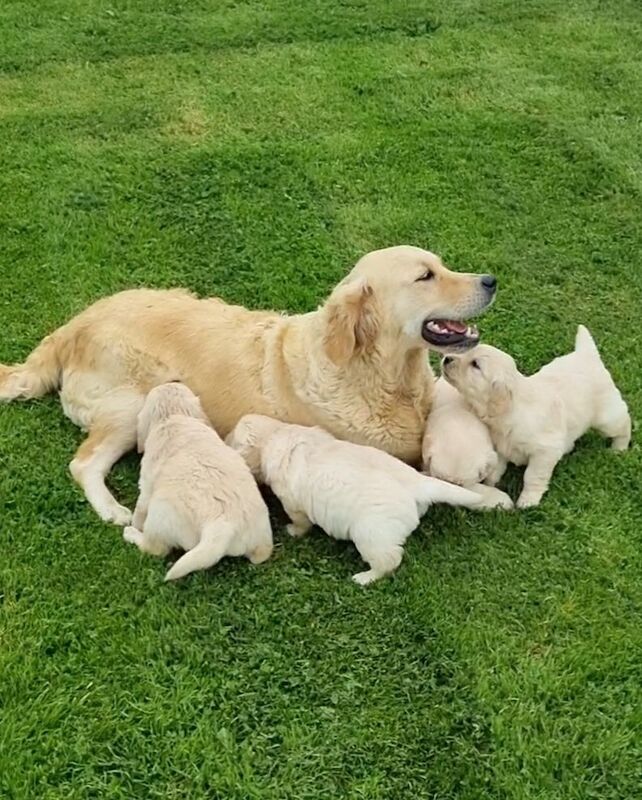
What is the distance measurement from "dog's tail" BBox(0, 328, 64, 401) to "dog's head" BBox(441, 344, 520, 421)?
1633 millimetres

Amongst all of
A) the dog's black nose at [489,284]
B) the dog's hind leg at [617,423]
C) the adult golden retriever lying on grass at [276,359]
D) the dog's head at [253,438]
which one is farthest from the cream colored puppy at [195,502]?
the dog's hind leg at [617,423]

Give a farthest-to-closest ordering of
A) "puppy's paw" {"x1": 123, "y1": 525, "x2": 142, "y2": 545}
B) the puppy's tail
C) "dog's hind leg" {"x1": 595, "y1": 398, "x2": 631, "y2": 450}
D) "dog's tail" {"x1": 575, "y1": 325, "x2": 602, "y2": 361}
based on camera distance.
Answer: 1. "dog's tail" {"x1": 575, "y1": 325, "x2": 602, "y2": 361}
2. "dog's hind leg" {"x1": 595, "y1": 398, "x2": 631, "y2": 450}
3. "puppy's paw" {"x1": 123, "y1": 525, "x2": 142, "y2": 545}
4. the puppy's tail

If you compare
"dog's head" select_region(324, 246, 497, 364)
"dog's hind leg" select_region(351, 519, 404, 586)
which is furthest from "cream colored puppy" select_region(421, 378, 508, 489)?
"dog's hind leg" select_region(351, 519, 404, 586)

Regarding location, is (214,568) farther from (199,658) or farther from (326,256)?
(326,256)

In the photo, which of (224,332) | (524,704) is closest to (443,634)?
(524,704)

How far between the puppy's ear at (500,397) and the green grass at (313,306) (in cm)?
38

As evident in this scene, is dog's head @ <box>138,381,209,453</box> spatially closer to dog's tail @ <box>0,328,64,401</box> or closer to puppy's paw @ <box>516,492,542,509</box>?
dog's tail @ <box>0,328,64,401</box>

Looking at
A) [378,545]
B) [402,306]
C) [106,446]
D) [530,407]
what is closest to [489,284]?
[402,306]

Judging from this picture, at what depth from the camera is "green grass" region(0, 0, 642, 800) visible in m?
3.17

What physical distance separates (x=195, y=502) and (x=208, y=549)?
0.57 feet

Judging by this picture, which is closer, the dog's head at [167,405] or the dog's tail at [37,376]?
the dog's head at [167,405]

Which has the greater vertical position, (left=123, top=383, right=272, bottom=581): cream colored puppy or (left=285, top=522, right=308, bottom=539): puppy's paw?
(left=123, top=383, right=272, bottom=581): cream colored puppy

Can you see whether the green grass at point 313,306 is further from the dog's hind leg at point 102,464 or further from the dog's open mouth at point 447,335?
the dog's open mouth at point 447,335

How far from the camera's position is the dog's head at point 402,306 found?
4043mm
